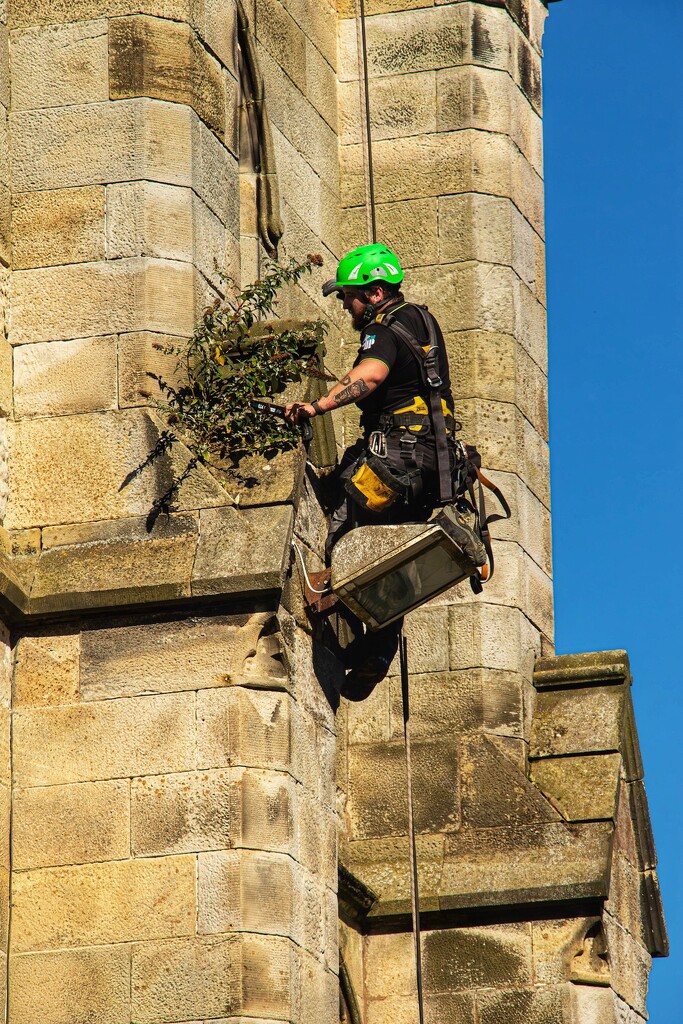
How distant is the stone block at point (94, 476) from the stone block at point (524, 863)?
3.26m

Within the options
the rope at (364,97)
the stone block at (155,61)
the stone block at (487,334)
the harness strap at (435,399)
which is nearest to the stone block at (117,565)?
the harness strap at (435,399)

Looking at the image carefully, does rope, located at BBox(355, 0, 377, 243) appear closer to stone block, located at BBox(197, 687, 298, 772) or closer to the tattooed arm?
the tattooed arm

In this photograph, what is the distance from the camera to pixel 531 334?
551 inches

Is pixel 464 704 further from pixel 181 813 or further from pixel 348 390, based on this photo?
pixel 181 813

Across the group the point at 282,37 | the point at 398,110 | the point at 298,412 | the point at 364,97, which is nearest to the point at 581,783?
the point at 298,412

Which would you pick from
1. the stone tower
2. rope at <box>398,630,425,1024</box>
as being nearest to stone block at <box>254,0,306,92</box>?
the stone tower

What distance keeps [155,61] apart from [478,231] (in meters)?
3.28

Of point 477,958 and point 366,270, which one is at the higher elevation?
point 366,270

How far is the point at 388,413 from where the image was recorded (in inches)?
430

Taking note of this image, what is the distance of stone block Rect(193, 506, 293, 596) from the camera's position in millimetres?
9969

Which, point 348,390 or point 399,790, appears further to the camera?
point 399,790

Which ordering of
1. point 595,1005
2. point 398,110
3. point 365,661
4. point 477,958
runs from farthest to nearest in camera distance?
point 398,110, point 477,958, point 595,1005, point 365,661

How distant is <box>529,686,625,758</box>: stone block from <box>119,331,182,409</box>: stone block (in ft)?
11.8

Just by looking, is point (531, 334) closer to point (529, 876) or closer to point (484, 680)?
point (484, 680)
